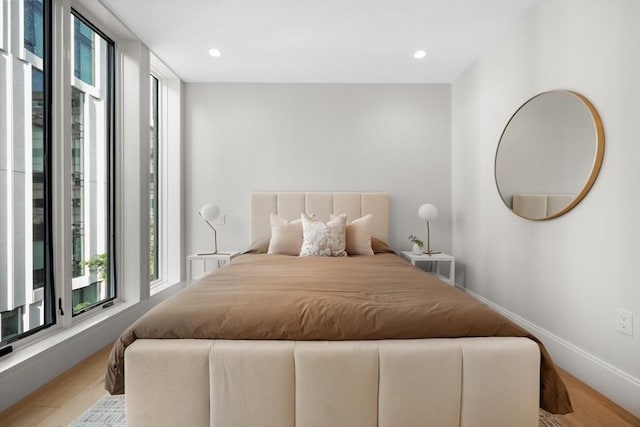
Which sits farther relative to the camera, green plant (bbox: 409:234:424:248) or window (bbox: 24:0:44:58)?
green plant (bbox: 409:234:424:248)

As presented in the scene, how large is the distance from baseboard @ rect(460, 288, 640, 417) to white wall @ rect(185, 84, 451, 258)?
221cm

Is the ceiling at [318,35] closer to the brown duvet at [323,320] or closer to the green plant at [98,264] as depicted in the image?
the green plant at [98,264]

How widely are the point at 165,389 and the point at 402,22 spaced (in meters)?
2.92

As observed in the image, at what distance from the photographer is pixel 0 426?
160 cm

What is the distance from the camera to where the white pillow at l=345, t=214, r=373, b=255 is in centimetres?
325

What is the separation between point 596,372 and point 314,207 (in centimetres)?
268

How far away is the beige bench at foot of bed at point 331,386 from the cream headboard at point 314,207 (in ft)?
7.93

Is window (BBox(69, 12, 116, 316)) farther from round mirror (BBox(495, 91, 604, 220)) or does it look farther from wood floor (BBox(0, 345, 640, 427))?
round mirror (BBox(495, 91, 604, 220))

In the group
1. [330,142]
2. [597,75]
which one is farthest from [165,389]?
[330,142]

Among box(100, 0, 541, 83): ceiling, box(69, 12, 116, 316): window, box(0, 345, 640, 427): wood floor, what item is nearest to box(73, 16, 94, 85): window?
box(69, 12, 116, 316): window

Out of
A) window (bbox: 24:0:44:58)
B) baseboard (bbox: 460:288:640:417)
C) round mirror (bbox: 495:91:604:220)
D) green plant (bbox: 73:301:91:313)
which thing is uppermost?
window (bbox: 24:0:44:58)

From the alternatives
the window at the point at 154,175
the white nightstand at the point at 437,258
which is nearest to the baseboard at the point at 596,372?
the white nightstand at the point at 437,258

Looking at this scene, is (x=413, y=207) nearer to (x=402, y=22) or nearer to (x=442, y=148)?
(x=442, y=148)

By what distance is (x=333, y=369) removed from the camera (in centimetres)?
141
